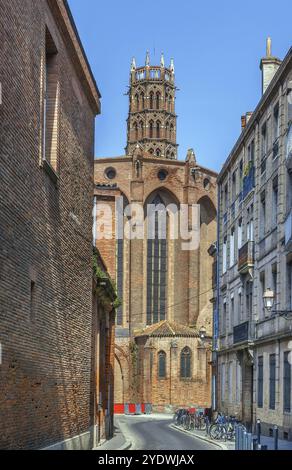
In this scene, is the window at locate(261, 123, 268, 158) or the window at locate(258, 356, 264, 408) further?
the window at locate(261, 123, 268, 158)

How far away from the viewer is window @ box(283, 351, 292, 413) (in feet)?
91.6

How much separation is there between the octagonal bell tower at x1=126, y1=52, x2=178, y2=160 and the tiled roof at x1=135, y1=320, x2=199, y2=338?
1171 inches

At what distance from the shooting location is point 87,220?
2283cm

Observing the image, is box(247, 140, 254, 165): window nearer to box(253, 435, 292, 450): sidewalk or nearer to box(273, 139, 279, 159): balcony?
box(273, 139, 279, 159): balcony

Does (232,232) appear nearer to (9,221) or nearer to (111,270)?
(111,270)

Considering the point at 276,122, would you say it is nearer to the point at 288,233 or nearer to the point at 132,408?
the point at 288,233

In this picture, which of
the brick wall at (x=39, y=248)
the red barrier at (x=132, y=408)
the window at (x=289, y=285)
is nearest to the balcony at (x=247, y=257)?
the window at (x=289, y=285)

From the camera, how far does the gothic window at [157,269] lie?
77688mm

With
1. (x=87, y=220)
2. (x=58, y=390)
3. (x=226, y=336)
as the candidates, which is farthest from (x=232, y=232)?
(x=58, y=390)

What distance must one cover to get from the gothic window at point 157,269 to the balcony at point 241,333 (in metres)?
38.7

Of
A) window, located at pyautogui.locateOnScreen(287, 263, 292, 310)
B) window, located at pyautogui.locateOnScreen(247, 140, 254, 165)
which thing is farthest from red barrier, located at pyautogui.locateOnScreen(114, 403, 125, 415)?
window, located at pyautogui.locateOnScreen(287, 263, 292, 310)

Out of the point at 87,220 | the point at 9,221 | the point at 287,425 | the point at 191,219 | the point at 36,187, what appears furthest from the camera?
the point at 191,219

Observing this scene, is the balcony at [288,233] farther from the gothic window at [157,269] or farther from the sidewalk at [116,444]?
the gothic window at [157,269]
